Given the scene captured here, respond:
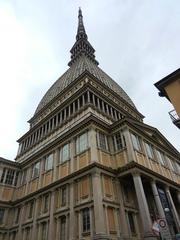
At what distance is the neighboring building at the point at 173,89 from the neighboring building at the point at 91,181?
470 centimetres

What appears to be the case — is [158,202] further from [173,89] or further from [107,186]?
[173,89]

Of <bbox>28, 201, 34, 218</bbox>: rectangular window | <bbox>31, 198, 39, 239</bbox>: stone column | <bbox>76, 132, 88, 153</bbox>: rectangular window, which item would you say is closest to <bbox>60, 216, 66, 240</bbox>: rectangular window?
<bbox>31, 198, 39, 239</bbox>: stone column

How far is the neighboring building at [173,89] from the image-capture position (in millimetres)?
17438

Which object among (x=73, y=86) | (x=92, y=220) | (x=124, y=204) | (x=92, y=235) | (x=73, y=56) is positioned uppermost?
(x=73, y=56)

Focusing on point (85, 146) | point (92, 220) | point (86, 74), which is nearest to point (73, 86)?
point (86, 74)

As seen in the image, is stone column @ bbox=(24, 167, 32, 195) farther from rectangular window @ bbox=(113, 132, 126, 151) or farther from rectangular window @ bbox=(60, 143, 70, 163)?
rectangular window @ bbox=(113, 132, 126, 151)

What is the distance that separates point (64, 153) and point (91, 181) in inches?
246

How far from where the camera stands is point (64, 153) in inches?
912

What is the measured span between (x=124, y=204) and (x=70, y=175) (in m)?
5.76

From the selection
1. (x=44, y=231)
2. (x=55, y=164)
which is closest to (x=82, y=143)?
(x=55, y=164)

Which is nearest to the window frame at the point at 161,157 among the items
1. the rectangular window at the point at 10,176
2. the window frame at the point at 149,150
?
the window frame at the point at 149,150

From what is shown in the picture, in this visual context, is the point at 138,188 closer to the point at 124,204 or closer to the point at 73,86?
the point at 124,204

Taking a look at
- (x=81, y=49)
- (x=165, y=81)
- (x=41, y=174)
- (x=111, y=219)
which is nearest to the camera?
(x=111, y=219)

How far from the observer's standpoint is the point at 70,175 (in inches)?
781
